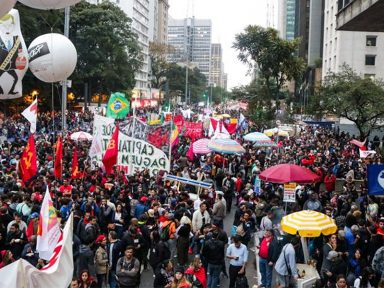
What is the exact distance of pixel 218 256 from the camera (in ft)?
31.6

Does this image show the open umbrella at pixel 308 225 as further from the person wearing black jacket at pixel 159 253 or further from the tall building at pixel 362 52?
the tall building at pixel 362 52

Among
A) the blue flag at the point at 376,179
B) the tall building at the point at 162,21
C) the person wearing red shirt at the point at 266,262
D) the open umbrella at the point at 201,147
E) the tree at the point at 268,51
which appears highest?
the tall building at the point at 162,21

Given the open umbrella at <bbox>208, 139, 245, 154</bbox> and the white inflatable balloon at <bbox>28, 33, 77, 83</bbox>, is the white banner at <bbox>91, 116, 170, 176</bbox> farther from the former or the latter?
the open umbrella at <bbox>208, 139, 245, 154</bbox>

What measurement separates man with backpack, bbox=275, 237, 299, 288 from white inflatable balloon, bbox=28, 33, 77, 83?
7641mm

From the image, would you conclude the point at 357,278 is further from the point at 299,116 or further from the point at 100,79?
the point at 299,116

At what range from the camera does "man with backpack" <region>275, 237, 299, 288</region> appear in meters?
8.98

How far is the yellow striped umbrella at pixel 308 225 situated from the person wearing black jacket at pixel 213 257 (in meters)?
1.24

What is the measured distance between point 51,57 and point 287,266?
26.1ft

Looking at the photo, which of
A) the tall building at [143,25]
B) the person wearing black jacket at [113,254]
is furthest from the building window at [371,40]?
the tall building at [143,25]

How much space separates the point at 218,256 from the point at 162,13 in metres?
148

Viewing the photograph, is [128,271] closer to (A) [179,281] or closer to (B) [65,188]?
(A) [179,281]

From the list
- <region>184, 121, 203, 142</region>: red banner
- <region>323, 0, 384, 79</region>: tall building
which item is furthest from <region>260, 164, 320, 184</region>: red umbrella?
<region>323, 0, 384, 79</region>: tall building

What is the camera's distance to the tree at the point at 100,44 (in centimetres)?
4912

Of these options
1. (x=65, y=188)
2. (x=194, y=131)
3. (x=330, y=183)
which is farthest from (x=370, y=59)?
(x=65, y=188)
